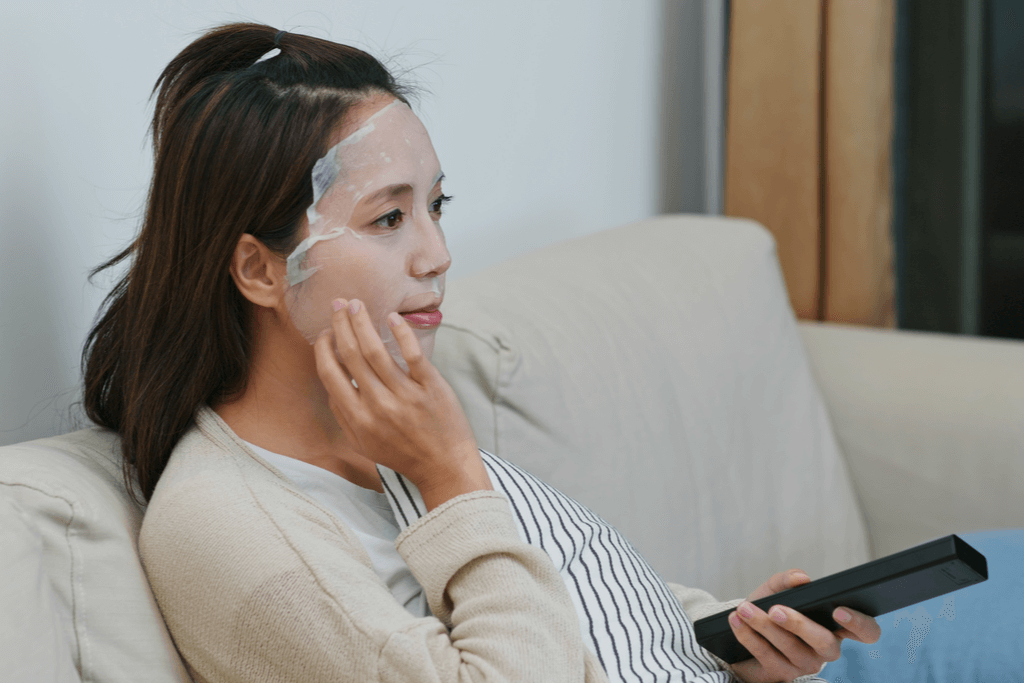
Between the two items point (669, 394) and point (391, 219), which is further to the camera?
point (669, 394)

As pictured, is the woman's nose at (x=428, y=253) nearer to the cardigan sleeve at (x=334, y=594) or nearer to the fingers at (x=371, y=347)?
the fingers at (x=371, y=347)

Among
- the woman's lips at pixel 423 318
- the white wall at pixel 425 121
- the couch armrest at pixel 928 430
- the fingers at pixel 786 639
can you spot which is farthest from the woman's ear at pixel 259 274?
the couch armrest at pixel 928 430

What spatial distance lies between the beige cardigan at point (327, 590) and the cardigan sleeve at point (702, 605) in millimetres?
211

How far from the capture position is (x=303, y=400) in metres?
0.83

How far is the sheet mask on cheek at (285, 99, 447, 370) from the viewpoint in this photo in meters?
0.77

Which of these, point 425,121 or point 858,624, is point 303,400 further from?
point 425,121

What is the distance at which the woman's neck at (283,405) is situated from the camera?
0.81 metres

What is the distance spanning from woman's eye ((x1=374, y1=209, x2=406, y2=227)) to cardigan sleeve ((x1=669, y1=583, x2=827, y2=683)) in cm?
48

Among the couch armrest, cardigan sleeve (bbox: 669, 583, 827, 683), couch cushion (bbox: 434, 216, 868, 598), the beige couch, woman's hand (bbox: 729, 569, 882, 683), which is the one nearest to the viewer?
the beige couch

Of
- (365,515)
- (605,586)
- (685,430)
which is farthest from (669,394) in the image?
(365,515)

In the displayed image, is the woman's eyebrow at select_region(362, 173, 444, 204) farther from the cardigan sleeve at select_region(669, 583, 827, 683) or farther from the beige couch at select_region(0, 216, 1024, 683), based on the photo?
the cardigan sleeve at select_region(669, 583, 827, 683)

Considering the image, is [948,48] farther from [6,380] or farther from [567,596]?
[6,380]

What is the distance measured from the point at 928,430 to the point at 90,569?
124cm

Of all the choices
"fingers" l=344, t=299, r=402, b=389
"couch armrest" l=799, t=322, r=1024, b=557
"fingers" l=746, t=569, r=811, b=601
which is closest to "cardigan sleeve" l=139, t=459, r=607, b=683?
"fingers" l=344, t=299, r=402, b=389
